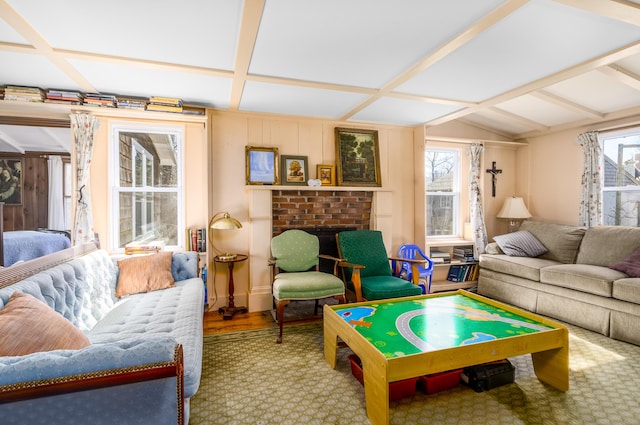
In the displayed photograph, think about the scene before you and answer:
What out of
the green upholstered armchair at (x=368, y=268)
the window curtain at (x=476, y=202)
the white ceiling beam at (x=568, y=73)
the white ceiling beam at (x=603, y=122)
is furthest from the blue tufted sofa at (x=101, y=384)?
the white ceiling beam at (x=603, y=122)

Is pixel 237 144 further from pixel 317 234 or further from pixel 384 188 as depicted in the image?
pixel 384 188

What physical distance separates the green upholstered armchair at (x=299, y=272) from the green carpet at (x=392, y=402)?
0.52 meters

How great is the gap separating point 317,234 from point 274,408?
2331 mm

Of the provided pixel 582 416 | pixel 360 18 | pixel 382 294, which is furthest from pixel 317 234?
pixel 582 416

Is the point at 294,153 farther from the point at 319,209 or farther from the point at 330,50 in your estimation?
the point at 330,50

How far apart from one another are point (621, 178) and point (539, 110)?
1258mm

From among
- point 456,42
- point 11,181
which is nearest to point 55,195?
point 11,181

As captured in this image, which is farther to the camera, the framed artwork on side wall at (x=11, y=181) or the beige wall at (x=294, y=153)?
the beige wall at (x=294, y=153)

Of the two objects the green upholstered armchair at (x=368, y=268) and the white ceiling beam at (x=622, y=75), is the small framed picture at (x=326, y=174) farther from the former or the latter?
the white ceiling beam at (x=622, y=75)

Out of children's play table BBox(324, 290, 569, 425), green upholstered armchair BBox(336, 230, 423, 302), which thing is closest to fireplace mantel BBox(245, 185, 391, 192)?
green upholstered armchair BBox(336, 230, 423, 302)

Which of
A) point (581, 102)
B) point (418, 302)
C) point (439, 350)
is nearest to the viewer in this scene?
point (439, 350)

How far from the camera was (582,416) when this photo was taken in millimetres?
1820

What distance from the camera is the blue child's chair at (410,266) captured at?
3771 mm

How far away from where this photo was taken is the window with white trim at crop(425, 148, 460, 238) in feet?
15.5
